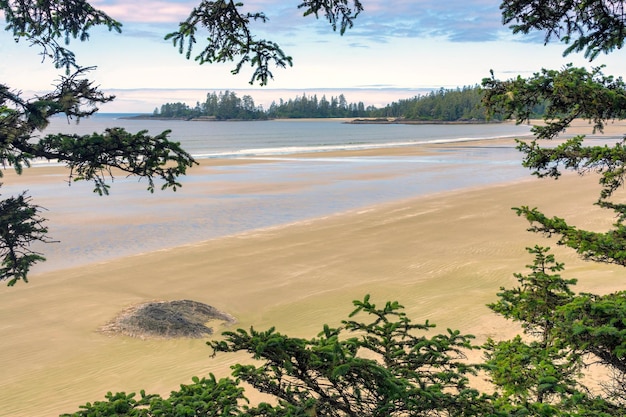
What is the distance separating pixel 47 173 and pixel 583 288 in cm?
3956

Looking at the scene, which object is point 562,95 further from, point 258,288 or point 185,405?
point 258,288

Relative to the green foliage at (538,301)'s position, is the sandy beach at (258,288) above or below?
below

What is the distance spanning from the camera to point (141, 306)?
12617 millimetres

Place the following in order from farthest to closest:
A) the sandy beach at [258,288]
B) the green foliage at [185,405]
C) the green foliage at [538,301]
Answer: the sandy beach at [258,288]
the green foliage at [538,301]
the green foliage at [185,405]

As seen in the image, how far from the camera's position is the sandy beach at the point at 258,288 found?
986cm

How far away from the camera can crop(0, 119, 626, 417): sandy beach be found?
986 centimetres

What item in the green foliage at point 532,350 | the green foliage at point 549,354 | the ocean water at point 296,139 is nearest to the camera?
the green foliage at point 549,354

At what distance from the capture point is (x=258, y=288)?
47.6 feet

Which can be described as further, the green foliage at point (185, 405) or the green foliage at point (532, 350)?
the green foliage at point (532, 350)

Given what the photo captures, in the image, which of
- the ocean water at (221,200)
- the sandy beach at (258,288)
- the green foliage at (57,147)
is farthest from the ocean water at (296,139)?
the green foliage at (57,147)

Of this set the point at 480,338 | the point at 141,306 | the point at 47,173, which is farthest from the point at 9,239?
the point at 47,173

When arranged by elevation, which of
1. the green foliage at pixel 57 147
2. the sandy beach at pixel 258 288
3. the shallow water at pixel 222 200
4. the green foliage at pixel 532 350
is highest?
the green foliage at pixel 57 147

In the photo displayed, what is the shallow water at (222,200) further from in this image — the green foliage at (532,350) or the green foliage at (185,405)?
the green foliage at (532,350)

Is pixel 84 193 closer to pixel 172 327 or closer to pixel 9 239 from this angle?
pixel 172 327
